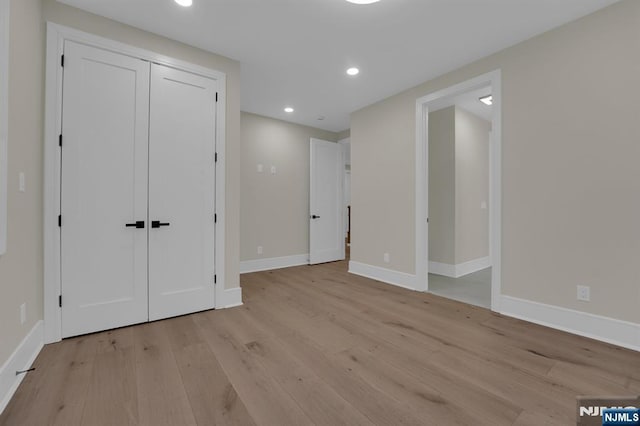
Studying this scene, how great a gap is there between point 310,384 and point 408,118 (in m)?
3.38

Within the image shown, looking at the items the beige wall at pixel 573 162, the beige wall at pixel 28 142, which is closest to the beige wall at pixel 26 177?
the beige wall at pixel 28 142

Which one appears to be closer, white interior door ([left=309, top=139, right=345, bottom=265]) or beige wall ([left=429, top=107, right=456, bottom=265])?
beige wall ([left=429, top=107, right=456, bottom=265])

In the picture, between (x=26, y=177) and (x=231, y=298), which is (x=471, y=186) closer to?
(x=231, y=298)

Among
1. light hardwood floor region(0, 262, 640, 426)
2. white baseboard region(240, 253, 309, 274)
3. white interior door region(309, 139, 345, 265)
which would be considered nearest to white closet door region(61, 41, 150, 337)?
light hardwood floor region(0, 262, 640, 426)

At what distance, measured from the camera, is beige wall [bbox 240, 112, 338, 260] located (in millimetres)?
4715

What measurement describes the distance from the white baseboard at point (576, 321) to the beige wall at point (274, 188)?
3469 mm

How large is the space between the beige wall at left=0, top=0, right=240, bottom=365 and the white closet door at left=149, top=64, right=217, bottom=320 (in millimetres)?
452

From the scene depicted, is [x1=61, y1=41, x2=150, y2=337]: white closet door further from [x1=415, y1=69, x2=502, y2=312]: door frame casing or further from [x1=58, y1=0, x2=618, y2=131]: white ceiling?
[x1=415, y1=69, x2=502, y2=312]: door frame casing

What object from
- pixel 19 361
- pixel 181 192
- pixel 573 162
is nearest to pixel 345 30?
pixel 181 192

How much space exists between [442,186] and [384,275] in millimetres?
1806

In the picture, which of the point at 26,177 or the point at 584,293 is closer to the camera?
the point at 26,177

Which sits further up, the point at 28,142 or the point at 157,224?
the point at 28,142

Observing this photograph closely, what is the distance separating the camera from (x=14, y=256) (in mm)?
1700

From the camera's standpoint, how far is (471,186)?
468cm
